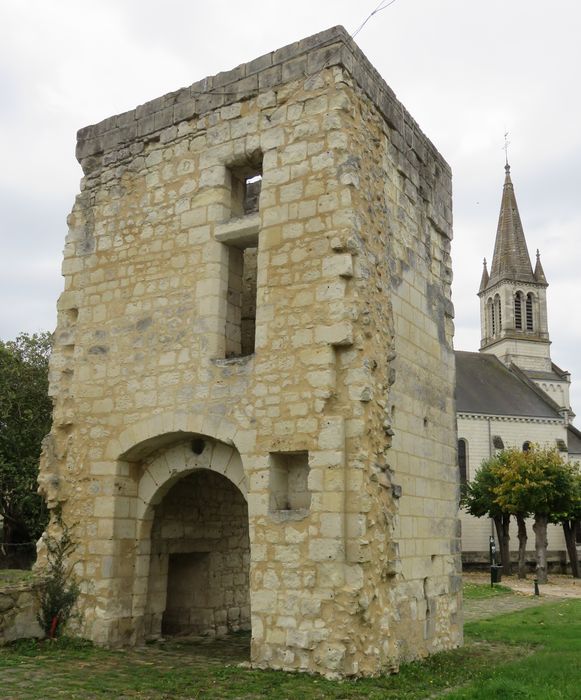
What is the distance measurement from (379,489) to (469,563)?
27.4 metres

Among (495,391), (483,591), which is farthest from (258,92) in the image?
(495,391)

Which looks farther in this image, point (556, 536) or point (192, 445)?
point (556, 536)

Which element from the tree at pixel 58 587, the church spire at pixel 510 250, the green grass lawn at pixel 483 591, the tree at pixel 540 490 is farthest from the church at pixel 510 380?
the tree at pixel 58 587

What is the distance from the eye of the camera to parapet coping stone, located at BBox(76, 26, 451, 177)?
7672 mm

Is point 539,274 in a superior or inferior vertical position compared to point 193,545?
superior

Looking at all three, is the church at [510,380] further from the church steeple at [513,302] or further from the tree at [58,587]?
the tree at [58,587]

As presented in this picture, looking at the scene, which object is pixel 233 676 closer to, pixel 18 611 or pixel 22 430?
pixel 18 611

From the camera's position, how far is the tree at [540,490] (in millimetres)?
26016

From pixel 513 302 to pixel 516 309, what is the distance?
52 cm

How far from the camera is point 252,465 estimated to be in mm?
7234

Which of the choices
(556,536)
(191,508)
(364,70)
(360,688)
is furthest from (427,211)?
(556,536)

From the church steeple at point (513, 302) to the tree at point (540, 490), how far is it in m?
19.5

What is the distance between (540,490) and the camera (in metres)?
25.9

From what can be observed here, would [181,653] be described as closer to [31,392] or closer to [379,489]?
[379,489]
